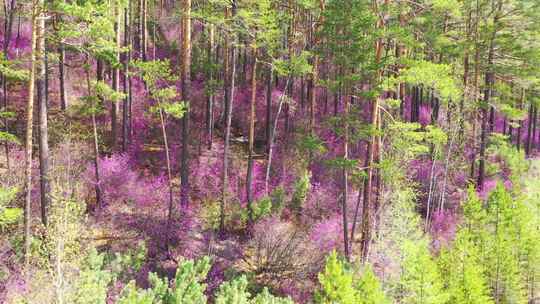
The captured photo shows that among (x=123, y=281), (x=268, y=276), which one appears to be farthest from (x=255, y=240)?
(x=123, y=281)

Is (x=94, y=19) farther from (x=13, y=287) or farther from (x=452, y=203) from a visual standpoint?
(x=452, y=203)

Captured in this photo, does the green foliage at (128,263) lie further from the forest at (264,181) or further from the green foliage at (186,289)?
the green foliage at (186,289)

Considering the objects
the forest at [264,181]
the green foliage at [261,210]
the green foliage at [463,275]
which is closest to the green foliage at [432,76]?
the forest at [264,181]

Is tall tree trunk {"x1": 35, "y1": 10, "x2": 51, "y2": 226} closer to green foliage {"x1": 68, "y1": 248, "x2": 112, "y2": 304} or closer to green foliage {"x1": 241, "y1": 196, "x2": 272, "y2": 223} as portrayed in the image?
green foliage {"x1": 68, "y1": 248, "x2": 112, "y2": 304}

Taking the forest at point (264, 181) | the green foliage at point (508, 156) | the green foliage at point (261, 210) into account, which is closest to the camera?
the forest at point (264, 181)

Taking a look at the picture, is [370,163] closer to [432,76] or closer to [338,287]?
[432,76]

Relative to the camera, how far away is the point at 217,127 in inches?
1158

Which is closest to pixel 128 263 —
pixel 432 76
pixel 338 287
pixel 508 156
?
pixel 338 287

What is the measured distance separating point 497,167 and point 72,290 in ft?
88.7

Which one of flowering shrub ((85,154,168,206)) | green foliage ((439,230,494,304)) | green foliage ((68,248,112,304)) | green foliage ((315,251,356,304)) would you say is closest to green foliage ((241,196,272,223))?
flowering shrub ((85,154,168,206))

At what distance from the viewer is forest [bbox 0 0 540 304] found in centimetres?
1258

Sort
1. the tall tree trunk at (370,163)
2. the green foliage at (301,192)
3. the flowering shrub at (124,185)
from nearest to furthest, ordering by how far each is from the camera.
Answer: the tall tree trunk at (370,163) < the flowering shrub at (124,185) < the green foliage at (301,192)

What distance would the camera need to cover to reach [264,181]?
74.8 ft

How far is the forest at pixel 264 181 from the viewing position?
1258cm
